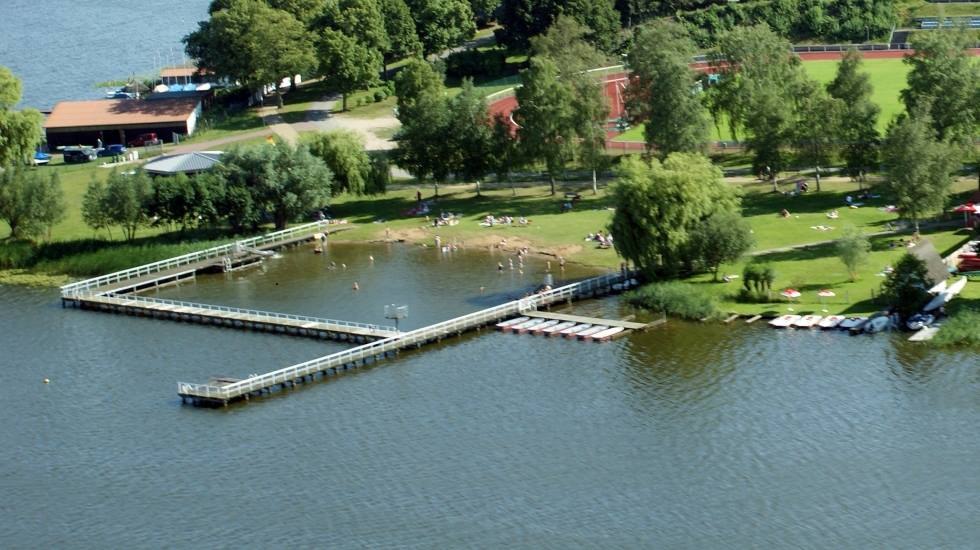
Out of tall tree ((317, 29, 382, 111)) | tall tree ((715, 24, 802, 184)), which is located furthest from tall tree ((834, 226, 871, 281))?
tall tree ((317, 29, 382, 111))

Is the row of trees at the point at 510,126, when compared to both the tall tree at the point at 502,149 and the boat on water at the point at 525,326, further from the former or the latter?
the boat on water at the point at 525,326

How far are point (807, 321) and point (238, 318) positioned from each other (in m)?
35.2

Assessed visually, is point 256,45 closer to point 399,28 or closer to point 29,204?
point 399,28

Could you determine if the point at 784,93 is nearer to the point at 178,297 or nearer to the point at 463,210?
the point at 463,210

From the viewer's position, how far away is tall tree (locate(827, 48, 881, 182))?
114188 millimetres

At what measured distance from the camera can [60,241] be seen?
11869cm

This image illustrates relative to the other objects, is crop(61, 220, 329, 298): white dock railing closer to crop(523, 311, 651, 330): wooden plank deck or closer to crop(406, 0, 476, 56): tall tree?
crop(523, 311, 651, 330): wooden plank deck

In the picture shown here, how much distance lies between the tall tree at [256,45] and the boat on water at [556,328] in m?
66.6

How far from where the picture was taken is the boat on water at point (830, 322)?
8831cm

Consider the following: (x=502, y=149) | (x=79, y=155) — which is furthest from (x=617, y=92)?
(x=79, y=155)

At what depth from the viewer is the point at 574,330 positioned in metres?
91.8

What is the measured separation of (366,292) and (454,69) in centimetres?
6854

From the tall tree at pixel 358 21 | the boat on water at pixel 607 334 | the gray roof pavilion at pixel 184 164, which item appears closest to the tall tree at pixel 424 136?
the gray roof pavilion at pixel 184 164

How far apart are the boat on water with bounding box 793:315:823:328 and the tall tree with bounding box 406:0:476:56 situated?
8509 centimetres
